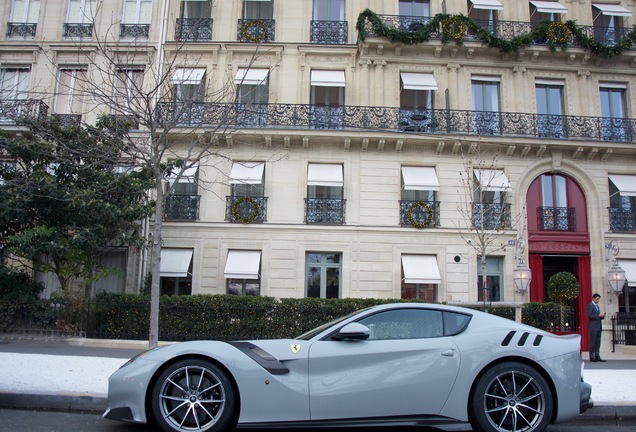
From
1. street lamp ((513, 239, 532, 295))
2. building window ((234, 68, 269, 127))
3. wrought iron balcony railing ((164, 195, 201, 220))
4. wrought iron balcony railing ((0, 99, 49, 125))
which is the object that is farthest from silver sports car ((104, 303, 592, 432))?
wrought iron balcony railing ((0, 99, 49, 125))

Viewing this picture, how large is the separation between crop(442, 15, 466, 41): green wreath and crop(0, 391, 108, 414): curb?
17344 mm

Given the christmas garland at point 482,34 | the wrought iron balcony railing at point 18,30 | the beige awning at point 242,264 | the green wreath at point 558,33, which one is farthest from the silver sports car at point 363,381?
the wrought iron balcony railing at point 18,30

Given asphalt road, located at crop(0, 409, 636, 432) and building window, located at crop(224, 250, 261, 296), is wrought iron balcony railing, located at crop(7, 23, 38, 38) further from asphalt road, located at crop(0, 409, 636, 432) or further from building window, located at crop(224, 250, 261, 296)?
asphalt road, located at crop(0, 409, 636, 432)

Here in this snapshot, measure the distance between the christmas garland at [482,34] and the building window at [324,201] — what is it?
16.5 feet

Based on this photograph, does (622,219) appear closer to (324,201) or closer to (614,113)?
(614,113)

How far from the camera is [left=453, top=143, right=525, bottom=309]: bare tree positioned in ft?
61.2

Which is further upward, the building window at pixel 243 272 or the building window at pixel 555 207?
the building window at pixel 555 207

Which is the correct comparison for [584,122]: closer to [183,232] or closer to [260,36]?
[260,36]

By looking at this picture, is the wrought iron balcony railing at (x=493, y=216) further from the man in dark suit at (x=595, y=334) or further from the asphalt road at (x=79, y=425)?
the asphalt road at (x=79, y=425)

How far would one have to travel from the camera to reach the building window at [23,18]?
67.5ft

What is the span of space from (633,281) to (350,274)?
974cm

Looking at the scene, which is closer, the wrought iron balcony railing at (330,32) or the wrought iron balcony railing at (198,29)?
the wrought iron balcony railing at (198,29)

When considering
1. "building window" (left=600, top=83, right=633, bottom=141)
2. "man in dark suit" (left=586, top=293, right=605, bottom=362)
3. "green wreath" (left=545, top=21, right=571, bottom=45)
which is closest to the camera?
"man in dark suit" (left=586, top=293, right=605, bottom=362)

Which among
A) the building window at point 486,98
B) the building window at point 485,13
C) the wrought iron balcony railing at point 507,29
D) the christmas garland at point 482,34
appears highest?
the building window at point 485,13
